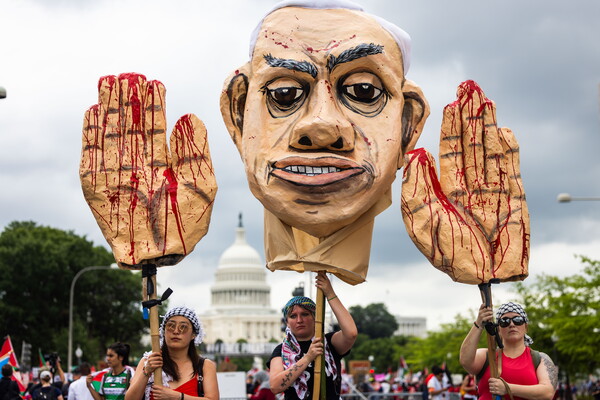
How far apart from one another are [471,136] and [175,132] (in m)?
2.23

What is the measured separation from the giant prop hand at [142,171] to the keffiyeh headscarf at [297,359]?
3.39 feet

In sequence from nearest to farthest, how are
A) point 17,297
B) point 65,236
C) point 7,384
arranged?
point 7,384
point 17,297
point 65,236

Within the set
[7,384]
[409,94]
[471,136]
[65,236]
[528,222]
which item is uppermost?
[65,236]

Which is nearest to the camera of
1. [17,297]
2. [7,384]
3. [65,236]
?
[7,384]

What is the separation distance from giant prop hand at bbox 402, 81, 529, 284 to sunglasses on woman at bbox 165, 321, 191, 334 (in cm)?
180

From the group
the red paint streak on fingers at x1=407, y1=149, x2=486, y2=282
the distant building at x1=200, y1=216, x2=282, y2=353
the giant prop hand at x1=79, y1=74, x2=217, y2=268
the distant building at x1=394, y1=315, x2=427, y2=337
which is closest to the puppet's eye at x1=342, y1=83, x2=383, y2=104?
the red paint streak on fingers at x1=407, y1=149, x2=486, y2=282

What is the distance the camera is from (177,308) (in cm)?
639

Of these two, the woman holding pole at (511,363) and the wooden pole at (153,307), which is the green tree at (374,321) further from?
the wooden pole at (153,307)

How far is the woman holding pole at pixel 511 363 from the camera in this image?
6.11m

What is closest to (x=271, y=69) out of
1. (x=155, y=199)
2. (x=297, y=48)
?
(x=297, y=48)

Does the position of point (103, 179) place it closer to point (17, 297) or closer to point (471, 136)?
point (471, 136)

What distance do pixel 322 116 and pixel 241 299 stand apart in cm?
12635

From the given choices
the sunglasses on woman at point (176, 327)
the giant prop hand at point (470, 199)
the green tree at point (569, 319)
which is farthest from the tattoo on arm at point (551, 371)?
the green tree at point (569, 319)

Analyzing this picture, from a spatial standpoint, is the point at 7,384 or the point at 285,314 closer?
the point at 285,314
